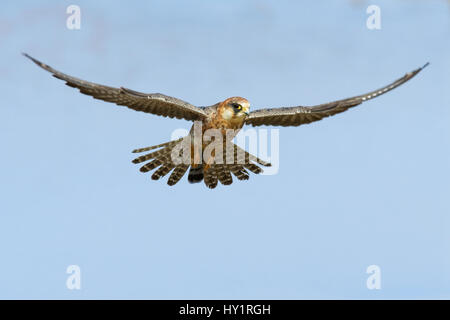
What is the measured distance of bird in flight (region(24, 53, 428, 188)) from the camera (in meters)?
20.0

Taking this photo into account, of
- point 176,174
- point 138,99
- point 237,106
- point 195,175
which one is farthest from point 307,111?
point 138,99

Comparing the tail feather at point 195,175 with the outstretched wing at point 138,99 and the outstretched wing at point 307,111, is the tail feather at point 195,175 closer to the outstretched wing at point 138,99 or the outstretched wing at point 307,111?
the outstretched wing at point 307,111

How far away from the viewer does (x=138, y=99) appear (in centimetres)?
2008

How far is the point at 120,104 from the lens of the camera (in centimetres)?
2031

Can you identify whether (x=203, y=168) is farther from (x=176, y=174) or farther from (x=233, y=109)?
(x=233, y=109)

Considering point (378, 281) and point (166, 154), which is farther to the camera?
point (166, 154)

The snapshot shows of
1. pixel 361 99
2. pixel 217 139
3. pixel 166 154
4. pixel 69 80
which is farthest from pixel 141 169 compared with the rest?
pixel 361 99

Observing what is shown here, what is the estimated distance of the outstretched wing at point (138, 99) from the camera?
19086 millimetres

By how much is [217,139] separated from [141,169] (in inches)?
86.5

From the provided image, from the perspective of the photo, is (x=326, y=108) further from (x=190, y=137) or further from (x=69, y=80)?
(x=69, y=80)

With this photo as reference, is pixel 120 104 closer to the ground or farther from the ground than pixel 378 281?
farther from the ground

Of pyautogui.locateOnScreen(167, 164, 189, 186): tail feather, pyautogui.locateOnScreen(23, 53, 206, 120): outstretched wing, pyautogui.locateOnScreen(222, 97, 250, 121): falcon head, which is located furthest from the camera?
pyautogui.locateOnScreen(167, 164, 189, 186): tail feather

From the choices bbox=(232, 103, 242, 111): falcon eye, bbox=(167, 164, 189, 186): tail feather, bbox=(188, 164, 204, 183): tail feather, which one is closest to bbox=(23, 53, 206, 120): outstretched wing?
bbox=(232, 103, 242, 111): falcon eye

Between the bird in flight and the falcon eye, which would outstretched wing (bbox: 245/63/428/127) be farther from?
the falcon eye
